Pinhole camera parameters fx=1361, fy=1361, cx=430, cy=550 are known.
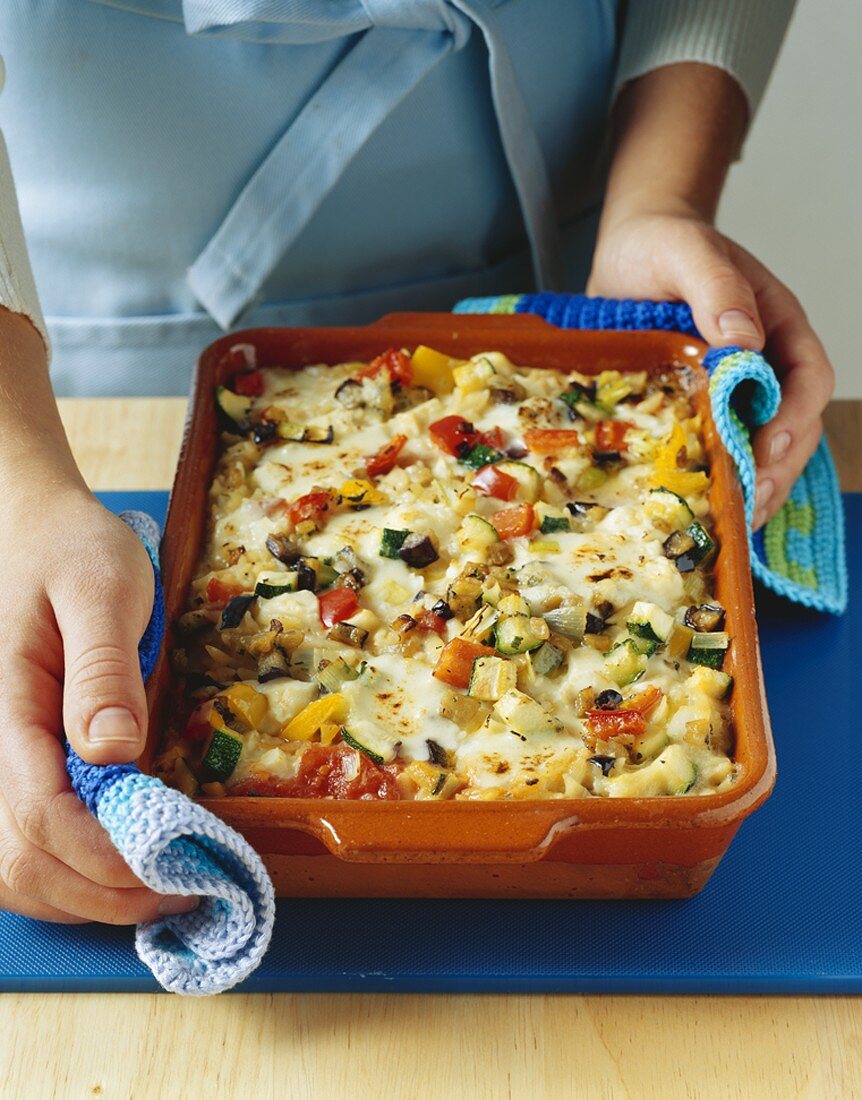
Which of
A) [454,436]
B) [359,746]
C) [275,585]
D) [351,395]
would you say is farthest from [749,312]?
[359,746]

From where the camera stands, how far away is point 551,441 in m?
1.80

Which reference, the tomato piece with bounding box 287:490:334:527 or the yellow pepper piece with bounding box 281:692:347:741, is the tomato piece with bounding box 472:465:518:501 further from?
the yellow pepper piece with bounding box 281:692:347:741

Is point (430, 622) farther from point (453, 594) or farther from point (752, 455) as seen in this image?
point (752, 455)

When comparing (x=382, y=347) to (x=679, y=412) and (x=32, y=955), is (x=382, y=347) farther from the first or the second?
(x=32, y=955)

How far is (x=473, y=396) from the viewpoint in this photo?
1.88 m

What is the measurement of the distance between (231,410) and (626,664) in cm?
71

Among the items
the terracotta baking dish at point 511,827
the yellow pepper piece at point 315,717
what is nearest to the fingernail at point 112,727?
the terracotta baking dish at point 511,827

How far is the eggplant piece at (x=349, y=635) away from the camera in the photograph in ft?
5.02

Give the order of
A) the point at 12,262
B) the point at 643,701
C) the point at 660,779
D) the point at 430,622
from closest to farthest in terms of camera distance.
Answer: the point at 660,779, the point at 643,701, the point at 430,622, the point at 12,262

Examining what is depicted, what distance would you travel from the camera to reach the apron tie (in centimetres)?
198

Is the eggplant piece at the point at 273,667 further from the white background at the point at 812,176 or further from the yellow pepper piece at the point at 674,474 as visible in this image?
the white background at the point at 812,176

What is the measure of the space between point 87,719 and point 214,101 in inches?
47.0

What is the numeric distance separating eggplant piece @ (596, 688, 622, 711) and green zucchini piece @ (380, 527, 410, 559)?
0.34 meters

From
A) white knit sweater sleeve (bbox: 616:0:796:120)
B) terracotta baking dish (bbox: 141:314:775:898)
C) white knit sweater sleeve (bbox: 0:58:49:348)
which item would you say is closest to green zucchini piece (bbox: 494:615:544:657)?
Answer: terracotta baking dish (bbox: 141:314:775:898)
